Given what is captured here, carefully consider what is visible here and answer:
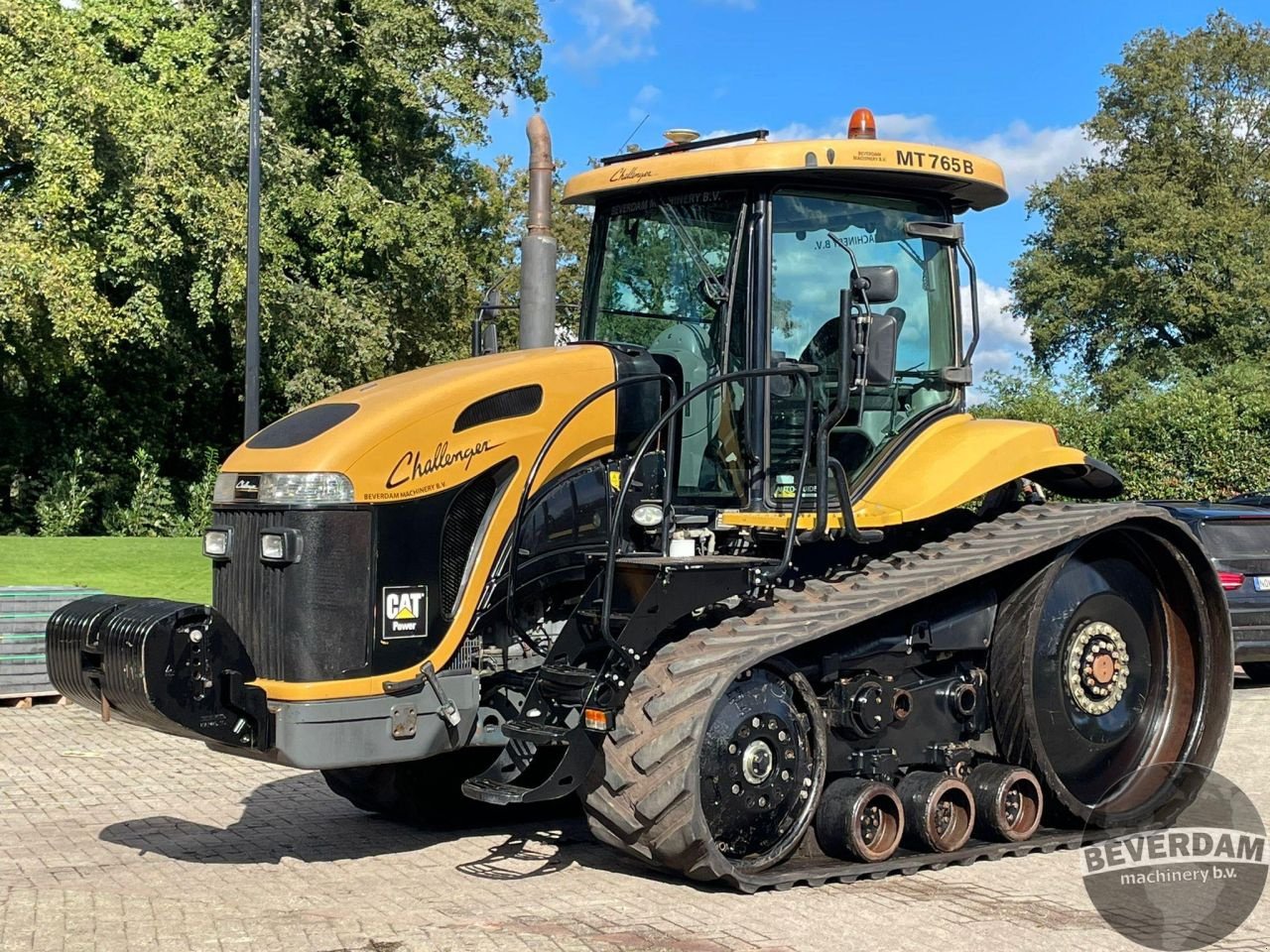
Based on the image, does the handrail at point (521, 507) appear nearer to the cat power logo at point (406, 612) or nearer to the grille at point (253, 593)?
the cat power logo at point (406, 612)

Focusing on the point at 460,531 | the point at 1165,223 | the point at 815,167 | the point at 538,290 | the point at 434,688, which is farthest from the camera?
the point at 1165,223

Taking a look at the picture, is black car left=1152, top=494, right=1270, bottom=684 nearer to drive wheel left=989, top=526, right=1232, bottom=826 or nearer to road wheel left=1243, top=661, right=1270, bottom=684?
road wheel left=1243, top=661, right=1270, bottom=684

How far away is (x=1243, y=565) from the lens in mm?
14625

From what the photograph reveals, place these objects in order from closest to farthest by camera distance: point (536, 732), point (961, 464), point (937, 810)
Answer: point (536, 732) → point (937, 810) → point (961, 464)

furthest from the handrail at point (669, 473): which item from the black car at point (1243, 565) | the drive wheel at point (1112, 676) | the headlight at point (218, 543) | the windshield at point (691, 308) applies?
the black car at point (1243, 565)

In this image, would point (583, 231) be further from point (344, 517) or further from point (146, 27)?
point (344, 517)

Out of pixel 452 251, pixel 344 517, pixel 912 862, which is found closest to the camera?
pixel 344 517

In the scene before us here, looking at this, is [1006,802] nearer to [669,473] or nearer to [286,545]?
[669,473]

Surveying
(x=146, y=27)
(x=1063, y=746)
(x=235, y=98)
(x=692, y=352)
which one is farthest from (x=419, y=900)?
(x=146, y=27)

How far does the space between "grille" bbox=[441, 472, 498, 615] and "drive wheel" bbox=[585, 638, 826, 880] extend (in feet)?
3.19

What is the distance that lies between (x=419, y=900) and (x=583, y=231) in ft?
107

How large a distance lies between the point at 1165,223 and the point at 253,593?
38736mm

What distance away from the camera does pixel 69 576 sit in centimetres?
2267

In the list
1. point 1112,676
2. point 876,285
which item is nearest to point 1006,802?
point 1112,676
